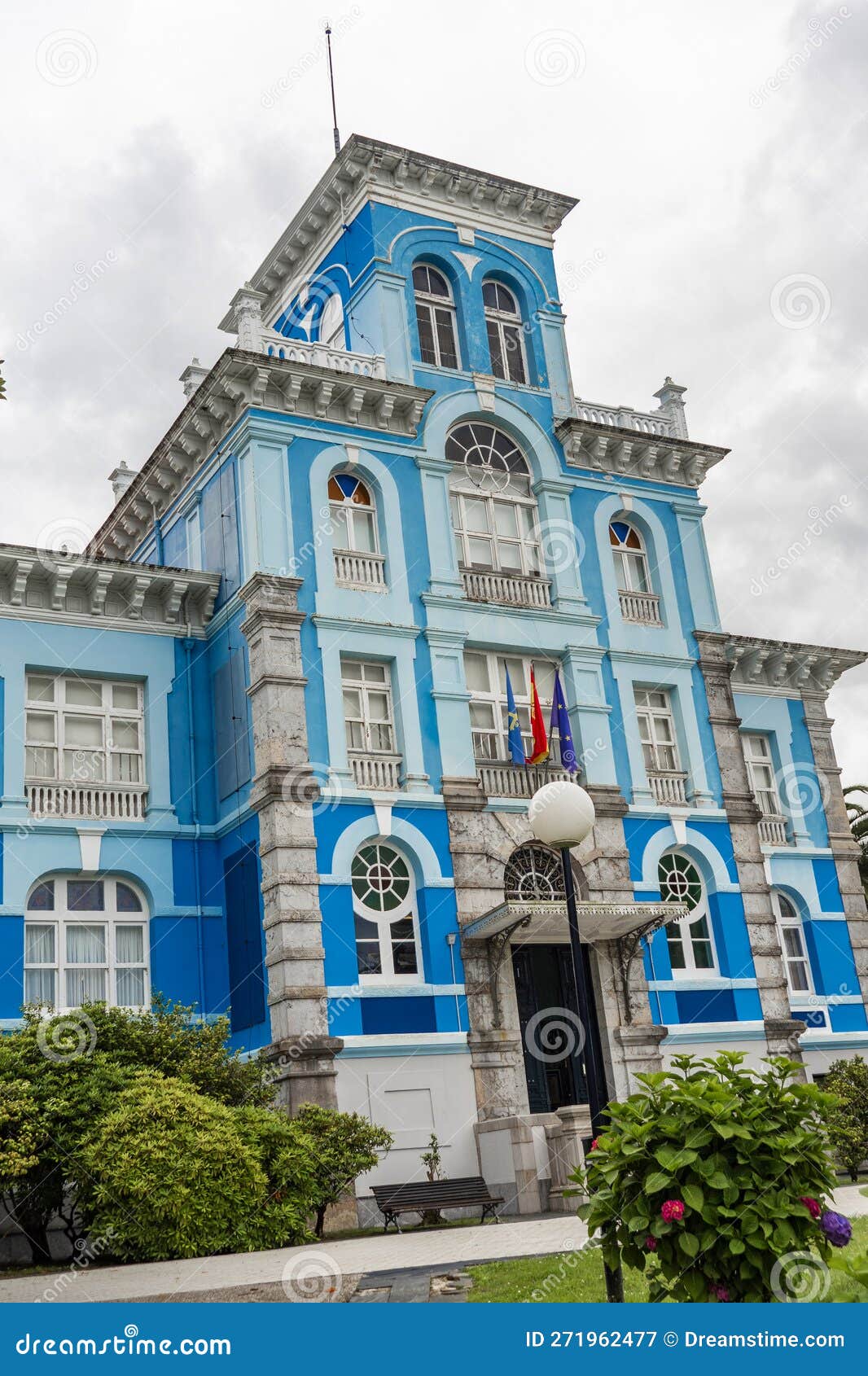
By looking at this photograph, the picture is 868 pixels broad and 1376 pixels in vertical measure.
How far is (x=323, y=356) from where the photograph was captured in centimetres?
2589

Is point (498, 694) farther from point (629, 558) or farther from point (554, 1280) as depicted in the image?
point (554, 1280)

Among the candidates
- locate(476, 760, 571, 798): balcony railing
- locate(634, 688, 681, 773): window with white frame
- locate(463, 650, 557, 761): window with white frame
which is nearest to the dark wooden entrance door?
locate(476, 760, 571, 798): balcony railing

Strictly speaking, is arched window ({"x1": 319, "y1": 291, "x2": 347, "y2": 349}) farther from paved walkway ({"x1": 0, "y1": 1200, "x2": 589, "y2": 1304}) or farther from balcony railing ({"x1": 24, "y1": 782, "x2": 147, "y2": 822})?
paved walkway ({"x1": 0, "y1": 1200, "x2": 589, "y2": 1304})

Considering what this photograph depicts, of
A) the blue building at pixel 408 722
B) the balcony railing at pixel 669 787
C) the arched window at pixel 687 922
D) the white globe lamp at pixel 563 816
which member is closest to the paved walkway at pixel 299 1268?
the white globe lamp at pixel 563 816

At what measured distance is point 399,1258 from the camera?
13656 millimetres

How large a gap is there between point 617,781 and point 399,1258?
1361 centimetres

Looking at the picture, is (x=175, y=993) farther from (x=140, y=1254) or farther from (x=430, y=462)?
(x=430, y=462)

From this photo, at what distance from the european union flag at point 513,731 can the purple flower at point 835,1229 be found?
→ 1781 centimetres

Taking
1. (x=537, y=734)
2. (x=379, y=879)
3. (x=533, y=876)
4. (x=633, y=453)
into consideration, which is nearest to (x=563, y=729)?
(x=537, y=734)

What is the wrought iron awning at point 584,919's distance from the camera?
21.9 metres

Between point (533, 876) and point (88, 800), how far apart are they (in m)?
8.28

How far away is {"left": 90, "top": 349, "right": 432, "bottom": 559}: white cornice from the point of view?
24500mm

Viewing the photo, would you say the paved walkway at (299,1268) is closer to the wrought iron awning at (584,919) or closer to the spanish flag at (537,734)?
the wrought iron awning at (584,919)

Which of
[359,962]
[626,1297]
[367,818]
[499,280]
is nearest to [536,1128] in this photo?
[359,962]
